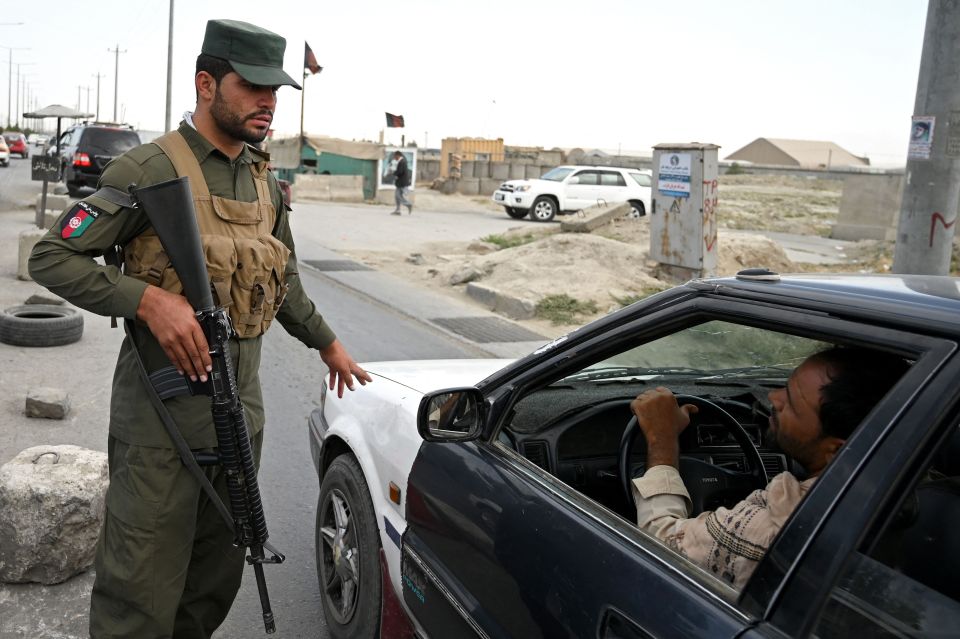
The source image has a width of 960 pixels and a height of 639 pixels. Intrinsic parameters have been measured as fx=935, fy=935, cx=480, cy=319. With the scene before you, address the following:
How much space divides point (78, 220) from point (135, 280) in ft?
0.68

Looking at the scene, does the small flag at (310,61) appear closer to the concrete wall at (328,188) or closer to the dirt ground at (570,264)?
the concrete wall at (328,188)

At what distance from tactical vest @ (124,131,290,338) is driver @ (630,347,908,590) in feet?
4.15

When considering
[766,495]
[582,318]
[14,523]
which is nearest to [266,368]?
[14,523]

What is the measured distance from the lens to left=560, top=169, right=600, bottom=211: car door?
26.2 meters

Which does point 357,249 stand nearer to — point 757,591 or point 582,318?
point 582,318

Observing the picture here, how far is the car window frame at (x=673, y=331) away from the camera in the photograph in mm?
1592

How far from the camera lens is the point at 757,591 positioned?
1.60m

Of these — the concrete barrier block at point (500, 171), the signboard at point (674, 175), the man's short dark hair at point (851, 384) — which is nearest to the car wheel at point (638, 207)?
the signboard at point (674, 175)

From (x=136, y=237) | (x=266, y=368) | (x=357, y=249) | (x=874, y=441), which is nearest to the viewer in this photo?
(x=874, y=441)

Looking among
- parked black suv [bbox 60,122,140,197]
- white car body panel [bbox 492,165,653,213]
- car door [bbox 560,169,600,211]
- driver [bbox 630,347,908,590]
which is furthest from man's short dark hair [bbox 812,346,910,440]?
car door [bbox 560,169,600,211]

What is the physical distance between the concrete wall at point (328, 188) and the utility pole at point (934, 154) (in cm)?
2370

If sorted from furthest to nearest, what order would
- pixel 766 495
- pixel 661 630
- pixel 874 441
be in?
pixel 766 495, pixel 661 630, pixel 874 441

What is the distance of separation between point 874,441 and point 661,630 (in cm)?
50

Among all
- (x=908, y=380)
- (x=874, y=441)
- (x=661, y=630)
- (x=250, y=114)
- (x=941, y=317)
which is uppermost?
(x=250, y=114)
